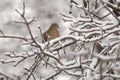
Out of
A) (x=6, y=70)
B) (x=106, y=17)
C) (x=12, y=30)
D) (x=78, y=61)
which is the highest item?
(x=106, y=17)

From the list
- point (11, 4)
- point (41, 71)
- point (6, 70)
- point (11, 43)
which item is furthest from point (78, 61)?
point (11, 4)

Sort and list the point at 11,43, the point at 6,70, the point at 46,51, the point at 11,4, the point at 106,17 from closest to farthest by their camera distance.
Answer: the point at 46,51 → the point at 106,17 → the point at 6,70 → the point at 11,43 → the point at 11,4

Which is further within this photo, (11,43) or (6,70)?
(11,43)

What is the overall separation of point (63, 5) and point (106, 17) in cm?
364

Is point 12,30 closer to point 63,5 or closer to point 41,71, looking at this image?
point 63,5

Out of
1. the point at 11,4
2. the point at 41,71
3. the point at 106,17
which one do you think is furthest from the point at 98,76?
the point at 11,4

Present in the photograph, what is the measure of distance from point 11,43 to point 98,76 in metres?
4.27

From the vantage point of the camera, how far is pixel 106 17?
3.92 meters

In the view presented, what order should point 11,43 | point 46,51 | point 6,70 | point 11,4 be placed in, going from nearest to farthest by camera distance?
point 46,51 → point 6,70 → point 11,43 → point 11,4

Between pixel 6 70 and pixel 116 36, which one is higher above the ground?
pixel 116 36

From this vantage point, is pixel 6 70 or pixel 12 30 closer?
pixel 6 70

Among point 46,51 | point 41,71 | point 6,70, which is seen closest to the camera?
point 46,51

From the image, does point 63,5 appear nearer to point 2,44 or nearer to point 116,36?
point 2,44

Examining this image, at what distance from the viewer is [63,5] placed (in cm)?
752
